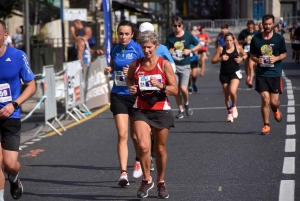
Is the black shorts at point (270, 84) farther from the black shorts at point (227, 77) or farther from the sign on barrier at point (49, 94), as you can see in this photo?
the sign on barrier at point (49, 94)

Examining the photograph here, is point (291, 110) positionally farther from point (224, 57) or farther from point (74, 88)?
point (74, 88)

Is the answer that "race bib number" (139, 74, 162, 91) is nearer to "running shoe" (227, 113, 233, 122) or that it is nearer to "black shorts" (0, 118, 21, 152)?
"black shorts" (0, 118, 21, 152)

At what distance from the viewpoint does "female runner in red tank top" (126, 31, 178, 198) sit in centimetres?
754

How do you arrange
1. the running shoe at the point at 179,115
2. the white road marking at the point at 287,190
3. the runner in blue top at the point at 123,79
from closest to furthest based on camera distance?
the white road marking at the point at 287,190
the runner in blue top at the point at 123,79
the running shoe at the point at 179,115

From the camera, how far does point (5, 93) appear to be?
7.20m

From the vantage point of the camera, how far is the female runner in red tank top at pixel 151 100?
24.7 feet

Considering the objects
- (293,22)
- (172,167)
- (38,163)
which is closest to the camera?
(172,167)

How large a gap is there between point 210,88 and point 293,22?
18.3m

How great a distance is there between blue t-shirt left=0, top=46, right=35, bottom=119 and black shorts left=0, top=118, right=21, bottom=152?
0.23 ft

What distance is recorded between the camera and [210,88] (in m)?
22.5

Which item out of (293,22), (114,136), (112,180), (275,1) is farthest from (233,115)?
(293,22)

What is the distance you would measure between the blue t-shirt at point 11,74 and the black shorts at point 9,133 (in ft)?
0.23

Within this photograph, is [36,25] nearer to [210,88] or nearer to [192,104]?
[210,88]

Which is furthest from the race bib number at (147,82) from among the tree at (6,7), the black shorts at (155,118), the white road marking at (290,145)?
the tree at (6,7)
